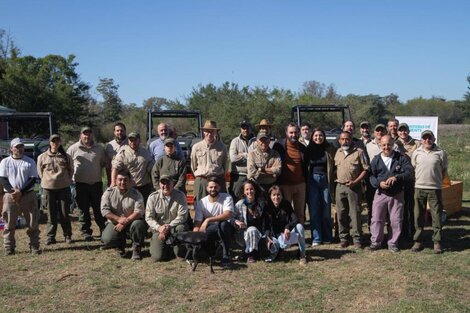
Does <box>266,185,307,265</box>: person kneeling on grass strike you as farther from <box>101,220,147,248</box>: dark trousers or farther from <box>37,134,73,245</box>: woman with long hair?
<box>37,134,73,245</box>: woman with long hair

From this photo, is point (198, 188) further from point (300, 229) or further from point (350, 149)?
point (350, 149)

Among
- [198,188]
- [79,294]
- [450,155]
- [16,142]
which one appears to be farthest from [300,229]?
[450,155]

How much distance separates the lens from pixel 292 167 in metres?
7.31

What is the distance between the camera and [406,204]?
763 cm

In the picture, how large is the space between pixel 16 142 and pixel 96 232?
2.14 m

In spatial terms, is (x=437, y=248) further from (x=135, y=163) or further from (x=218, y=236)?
(x=135, y=163)

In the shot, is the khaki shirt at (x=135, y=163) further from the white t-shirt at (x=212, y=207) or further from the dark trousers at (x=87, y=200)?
the white t-shirt at (x=212, y=207)

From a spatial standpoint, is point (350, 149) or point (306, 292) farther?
point (350, 149)

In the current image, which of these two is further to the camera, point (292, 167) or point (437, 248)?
point (292, 167)

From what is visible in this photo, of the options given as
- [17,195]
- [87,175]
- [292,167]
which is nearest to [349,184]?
[292,167]

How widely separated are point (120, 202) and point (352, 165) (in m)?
3.31

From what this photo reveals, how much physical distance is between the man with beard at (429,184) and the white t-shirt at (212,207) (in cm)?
267

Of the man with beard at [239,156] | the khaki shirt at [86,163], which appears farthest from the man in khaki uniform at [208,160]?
the khaki shirt at [86,163]

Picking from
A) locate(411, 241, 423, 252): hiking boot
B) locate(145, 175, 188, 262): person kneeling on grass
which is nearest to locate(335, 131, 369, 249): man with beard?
locate(411, 241, 423, 252): hiking boot
